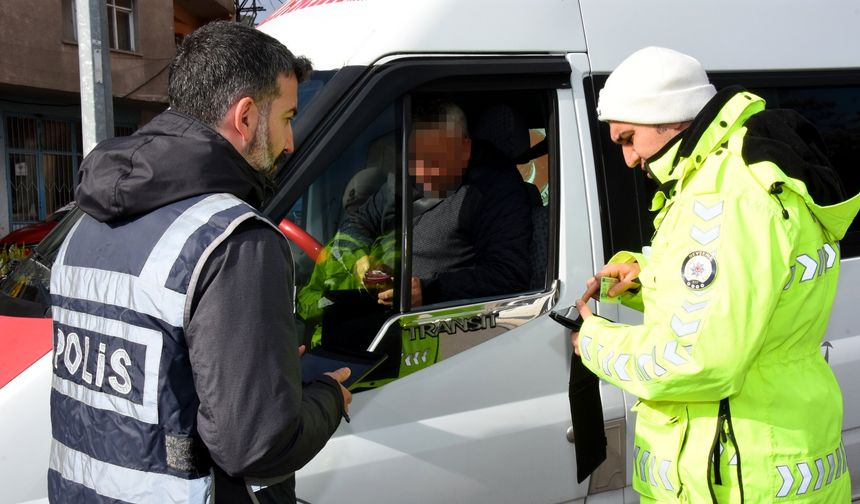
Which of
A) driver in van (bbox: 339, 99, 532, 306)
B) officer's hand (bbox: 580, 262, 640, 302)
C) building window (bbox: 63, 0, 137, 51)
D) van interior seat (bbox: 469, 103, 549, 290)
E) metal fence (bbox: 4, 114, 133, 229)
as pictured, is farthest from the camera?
building window (bbox: 63, 0, 137, 51)

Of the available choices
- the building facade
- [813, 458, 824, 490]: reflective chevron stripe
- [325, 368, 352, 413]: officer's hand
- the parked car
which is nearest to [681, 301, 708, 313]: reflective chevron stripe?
[813, 458, 824, 490]: reflective chevron stripe

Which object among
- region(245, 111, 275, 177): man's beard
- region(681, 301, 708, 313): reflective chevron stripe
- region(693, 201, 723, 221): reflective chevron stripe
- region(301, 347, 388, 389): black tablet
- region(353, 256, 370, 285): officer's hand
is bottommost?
region(301, 347, 388, 389): black tablet

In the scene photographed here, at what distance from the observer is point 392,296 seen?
2.08 m

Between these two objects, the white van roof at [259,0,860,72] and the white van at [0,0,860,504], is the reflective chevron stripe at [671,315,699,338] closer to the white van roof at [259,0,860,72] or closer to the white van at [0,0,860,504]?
the white van at [0,0,860,504]

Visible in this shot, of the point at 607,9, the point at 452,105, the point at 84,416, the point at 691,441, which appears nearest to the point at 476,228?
the point at 452,105

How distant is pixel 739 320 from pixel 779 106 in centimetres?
150

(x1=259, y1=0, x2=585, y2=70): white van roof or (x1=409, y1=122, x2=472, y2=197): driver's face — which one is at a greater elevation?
(x1=259, y1=0, x2=585, y2=70): white van roof

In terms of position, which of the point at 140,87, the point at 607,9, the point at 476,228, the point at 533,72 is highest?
the point at 140,87

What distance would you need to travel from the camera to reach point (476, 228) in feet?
7.89

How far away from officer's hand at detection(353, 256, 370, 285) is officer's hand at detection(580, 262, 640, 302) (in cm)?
60

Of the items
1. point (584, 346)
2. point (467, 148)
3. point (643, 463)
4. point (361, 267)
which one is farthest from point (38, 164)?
point (643, 463)

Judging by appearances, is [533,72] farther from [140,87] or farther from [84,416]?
[140,87]

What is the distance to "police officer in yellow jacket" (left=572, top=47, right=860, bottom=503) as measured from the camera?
4.73 feet

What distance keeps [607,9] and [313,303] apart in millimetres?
1289
